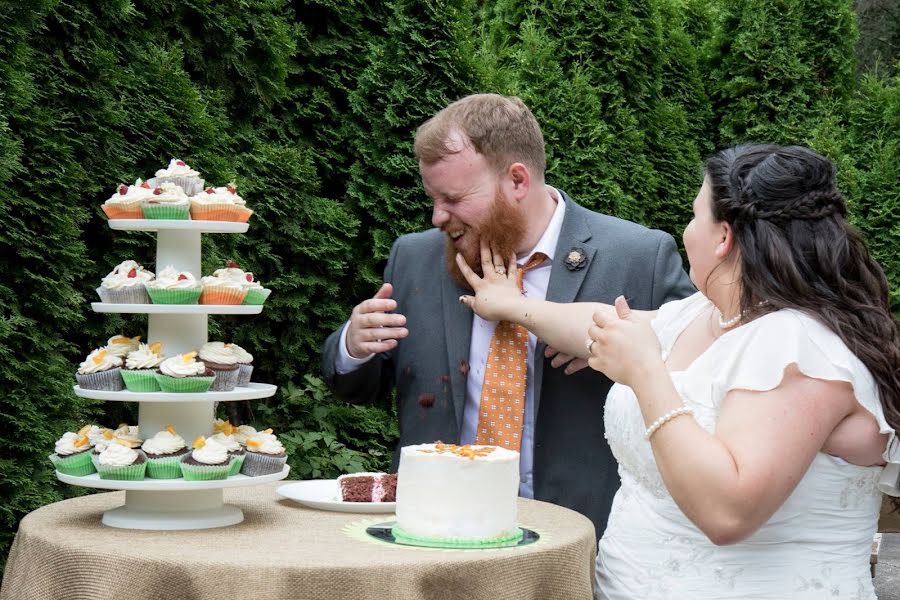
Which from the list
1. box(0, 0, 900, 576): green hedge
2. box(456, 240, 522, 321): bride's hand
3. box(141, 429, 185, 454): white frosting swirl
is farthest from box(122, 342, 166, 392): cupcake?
box(0, 0, 900, 576): green hedge

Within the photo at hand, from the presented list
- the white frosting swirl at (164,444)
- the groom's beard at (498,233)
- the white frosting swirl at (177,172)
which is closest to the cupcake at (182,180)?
the white frosting swirl at (177,172)

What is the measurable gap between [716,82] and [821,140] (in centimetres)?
110

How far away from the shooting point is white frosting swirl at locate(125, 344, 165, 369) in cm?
230

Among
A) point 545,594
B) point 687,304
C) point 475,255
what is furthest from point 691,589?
point 475,255

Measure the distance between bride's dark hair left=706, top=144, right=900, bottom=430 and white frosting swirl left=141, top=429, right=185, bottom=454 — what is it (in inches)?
48.7

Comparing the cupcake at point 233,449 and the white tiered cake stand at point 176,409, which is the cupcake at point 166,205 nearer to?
the white tiered cake stand at point 176,409

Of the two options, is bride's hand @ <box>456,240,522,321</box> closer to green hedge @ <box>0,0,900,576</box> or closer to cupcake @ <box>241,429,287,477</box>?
cupcake @ <box>241,429,287,477</box>

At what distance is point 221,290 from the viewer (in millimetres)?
2373

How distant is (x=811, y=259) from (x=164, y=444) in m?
1.40

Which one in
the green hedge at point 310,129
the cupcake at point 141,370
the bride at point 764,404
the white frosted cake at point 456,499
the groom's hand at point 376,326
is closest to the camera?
the bride at point 764,404

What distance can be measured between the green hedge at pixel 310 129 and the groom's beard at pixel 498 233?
56.2 inches

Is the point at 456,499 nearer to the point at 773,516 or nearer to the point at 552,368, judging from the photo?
the point at 773,516

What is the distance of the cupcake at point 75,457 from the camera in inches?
91.7

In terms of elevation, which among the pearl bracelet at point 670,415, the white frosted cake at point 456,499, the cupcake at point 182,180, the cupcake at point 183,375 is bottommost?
the white frosted cake at point 456,499
